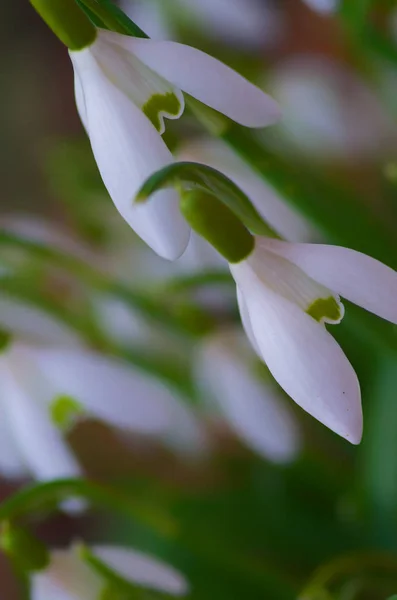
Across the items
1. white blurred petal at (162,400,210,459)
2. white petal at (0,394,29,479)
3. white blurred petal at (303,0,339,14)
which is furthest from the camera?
white blurred petal at (162,400,210,459)

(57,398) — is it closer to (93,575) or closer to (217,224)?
(93,575)

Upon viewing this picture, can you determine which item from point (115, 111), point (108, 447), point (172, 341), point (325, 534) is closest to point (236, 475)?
point (325, 534)

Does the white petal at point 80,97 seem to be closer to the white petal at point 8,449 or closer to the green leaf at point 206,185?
the green leaf at point 206,185

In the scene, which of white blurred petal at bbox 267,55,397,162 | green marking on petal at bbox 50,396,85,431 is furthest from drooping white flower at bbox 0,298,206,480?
white blurred petal at bbox 267,55,397,162

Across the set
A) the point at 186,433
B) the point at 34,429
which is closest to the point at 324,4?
the point at 34,429

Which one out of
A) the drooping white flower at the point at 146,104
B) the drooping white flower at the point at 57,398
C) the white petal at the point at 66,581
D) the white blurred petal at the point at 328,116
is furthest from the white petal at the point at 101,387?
the white blurred petal at the point at 328,116

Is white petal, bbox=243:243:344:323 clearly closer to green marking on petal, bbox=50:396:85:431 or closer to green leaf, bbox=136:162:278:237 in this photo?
green leaf, bbox=136:162:278:237
